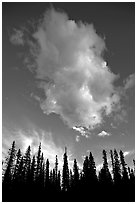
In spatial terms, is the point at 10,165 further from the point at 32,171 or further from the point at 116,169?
the point at 116,169

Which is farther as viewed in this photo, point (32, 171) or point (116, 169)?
point (116, 169)

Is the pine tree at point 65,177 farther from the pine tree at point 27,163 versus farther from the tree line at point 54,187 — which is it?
the pine tree at point 27,163

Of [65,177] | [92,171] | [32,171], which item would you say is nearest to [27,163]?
[32,171]

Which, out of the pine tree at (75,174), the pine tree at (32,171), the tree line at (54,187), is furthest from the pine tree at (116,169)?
the pine tree at (32,171)

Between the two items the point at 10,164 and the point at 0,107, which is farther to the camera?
the point at 10,164

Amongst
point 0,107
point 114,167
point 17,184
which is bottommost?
point 17,184

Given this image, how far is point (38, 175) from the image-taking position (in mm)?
47656

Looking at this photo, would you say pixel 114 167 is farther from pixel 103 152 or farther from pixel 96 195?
pixel 96 195

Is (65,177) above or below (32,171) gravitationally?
below

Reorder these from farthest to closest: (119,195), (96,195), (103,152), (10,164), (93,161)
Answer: (103,152) → (93,161) → (10,164) → (96,195) → (119,195)

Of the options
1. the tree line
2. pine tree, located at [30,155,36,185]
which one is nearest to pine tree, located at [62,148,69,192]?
the tree line

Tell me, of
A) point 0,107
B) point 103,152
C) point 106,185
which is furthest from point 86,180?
point 0,107

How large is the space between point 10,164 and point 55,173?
26.6 meters

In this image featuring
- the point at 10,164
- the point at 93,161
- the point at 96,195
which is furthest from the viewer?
the point at 93,161
